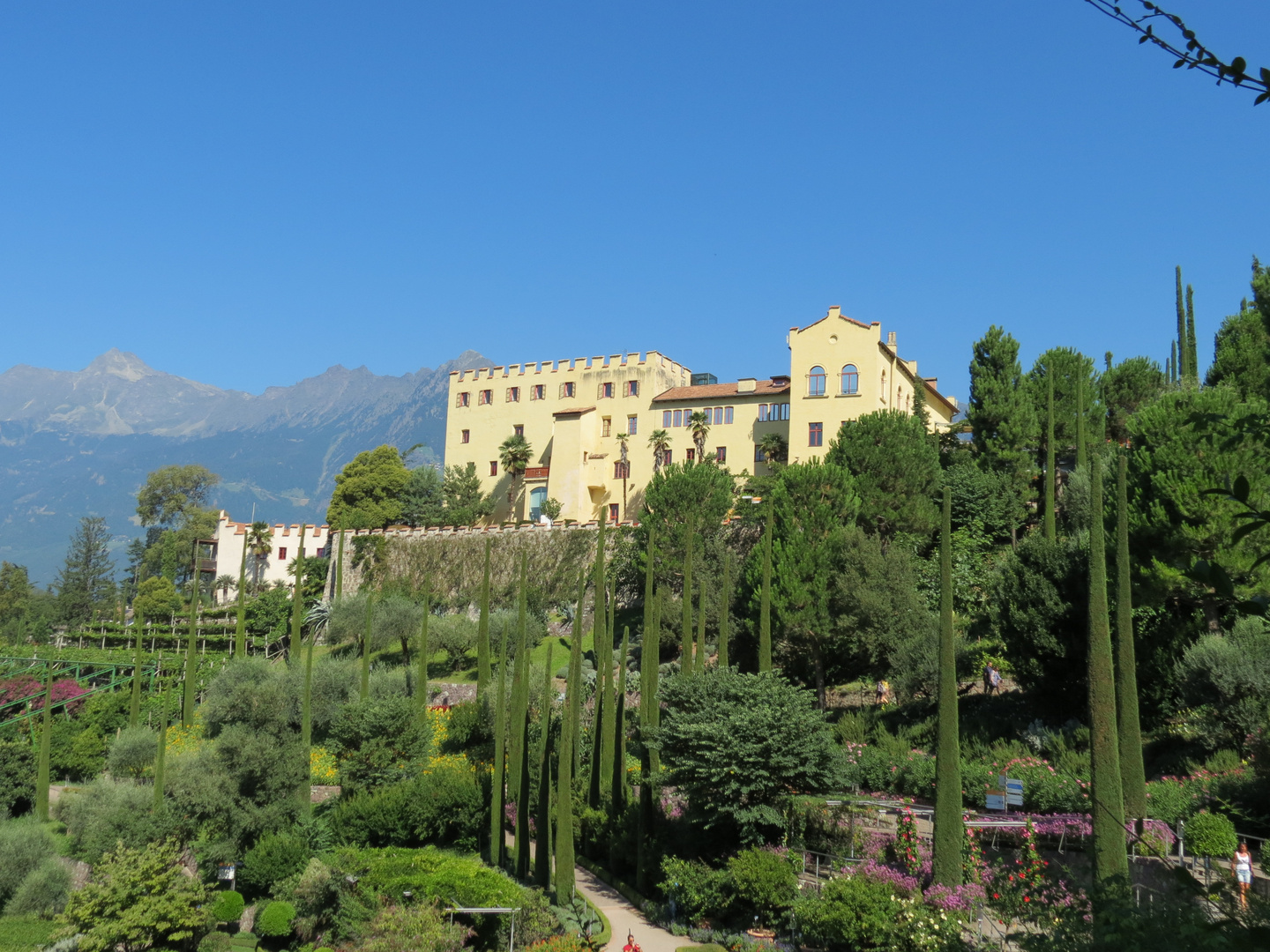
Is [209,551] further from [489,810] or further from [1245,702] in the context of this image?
[1245,702]

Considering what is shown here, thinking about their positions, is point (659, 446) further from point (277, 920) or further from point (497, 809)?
point (277, 920)

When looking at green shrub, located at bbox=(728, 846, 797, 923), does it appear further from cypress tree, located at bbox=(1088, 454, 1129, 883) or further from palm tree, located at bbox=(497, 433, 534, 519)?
palm tree, located at bbox=(497, 433, 534, 519)

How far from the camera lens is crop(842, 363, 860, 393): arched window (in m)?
53.8

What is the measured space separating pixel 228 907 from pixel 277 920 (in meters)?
1.78

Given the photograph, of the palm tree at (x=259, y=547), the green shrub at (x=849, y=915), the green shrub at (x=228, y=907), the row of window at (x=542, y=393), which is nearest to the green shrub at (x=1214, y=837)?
the green shrub at (x=849, y=915)

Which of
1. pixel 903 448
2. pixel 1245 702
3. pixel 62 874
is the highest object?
pixel 903 448

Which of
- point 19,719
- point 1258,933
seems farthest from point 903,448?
point 1258,933

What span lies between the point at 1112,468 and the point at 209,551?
6876 centimetres

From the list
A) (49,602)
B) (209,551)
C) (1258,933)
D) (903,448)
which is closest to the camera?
(1258,933)

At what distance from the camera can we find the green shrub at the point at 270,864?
26547mm

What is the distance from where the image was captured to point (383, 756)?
30.9 metres

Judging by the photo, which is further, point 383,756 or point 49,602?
point 49,602

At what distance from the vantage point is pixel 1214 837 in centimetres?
1816

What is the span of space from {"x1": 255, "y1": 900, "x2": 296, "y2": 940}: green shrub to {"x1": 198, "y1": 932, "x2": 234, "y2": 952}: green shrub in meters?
0.72
